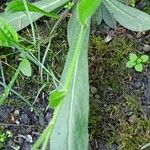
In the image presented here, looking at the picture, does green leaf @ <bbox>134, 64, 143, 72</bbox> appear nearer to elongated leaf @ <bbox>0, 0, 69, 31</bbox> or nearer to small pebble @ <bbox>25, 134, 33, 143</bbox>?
elongated leaf @ <bbox>0, 0, 69, 31</bbox>

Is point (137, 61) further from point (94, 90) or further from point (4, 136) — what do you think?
point (4, 136)

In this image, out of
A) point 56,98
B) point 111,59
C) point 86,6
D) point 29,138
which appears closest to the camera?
point 56,98

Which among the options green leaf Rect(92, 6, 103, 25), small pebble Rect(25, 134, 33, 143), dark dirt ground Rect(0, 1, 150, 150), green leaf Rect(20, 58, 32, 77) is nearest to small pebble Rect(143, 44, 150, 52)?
dark dirt ground Rect(0, 1, 150, 150)

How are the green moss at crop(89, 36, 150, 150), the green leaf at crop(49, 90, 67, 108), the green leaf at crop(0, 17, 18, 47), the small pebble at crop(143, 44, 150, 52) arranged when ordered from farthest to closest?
the small pebble at crop(143, 44, 150, 52) < the green moss at crop(89, 36, 150, 150) < the green leaf at crop(0, 17, 18, 47) < the green leaf at crop(49, 90, 67, 108)

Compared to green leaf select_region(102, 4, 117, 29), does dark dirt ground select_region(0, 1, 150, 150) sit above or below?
below

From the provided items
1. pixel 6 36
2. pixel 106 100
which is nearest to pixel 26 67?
pixel 6 36

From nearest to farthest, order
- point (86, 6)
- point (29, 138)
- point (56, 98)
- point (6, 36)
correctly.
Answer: point (56, 98) < point (86, 6) < point (6, 36) < point (29, 138)

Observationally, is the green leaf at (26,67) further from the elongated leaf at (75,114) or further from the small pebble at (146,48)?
the small pebble at (146,48)
